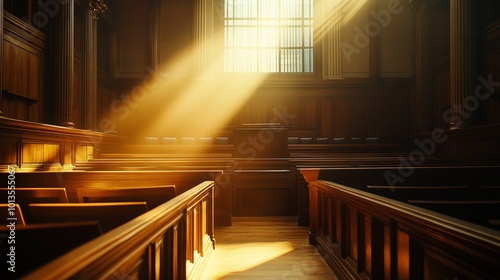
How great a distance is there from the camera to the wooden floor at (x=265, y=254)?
2.65m

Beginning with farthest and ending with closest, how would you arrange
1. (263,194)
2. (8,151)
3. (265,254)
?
1. (263,194)
2. (8,151)
3. (265,254)

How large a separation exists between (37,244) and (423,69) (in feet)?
32.0

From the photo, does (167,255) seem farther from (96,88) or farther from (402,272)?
(96,88)

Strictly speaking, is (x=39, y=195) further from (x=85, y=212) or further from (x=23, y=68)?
(x=23, y=68)

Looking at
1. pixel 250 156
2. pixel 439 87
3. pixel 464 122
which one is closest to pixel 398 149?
pixel 464 122

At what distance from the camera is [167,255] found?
1643 millimetres

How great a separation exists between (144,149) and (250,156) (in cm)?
270

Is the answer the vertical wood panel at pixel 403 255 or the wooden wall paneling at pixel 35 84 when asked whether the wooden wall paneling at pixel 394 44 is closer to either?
the wooden wall paneling at pixel 35 84

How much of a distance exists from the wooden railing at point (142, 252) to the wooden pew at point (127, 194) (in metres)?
0.12

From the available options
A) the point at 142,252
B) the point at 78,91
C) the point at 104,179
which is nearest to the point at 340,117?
the point at 78,91

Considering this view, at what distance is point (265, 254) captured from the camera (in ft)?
10.4

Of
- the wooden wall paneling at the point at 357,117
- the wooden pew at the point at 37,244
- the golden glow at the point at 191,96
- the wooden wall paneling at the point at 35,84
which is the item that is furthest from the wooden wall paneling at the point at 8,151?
the wooden wall paneling at the point at 357,117

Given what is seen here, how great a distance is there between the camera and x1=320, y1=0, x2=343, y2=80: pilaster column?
970cm

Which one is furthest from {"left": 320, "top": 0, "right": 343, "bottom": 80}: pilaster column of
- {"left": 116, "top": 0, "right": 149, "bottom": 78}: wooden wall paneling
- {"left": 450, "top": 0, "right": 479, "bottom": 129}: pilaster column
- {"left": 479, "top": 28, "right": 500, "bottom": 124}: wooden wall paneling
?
{"left": 116, "top": 0, "right": 149, "bottom": 78}: wooden wall paneling
